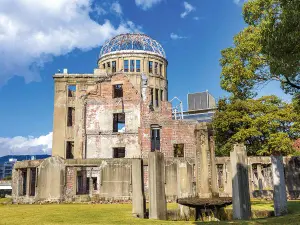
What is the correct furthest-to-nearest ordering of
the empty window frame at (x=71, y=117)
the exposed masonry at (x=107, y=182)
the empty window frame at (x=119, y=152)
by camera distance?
the empty window frame at (x=71, y=117) → the empty window frame at (x=119, y=152) → the exposed masonry at (x=107, y=182)

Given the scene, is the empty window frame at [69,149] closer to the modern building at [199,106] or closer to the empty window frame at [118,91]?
the empty window frame at [118,91]

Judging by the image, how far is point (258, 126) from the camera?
108 feet

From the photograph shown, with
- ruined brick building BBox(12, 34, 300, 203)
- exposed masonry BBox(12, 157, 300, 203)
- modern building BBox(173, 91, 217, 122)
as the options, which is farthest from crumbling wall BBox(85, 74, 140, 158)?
modern building BBox(173, 91, 217, 122)

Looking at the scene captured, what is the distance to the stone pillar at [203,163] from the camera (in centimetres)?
1280

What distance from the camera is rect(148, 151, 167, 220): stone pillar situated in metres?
12.3

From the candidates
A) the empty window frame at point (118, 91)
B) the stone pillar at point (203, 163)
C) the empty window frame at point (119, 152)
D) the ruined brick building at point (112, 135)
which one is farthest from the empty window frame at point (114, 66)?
the stone pillar at point (203, 163)

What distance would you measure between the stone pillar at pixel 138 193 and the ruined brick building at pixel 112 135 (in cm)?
376

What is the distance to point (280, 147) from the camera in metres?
30.7

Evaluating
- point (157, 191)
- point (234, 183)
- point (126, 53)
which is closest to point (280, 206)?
point (234, 183)

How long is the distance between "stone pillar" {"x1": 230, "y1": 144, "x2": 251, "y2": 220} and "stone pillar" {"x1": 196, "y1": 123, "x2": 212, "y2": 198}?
1163 millimetres

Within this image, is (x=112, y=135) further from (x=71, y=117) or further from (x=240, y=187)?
(x=240, y=187)

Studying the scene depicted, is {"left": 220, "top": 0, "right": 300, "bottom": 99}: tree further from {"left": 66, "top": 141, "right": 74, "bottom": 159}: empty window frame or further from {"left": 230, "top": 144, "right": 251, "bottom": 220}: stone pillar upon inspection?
{"left": 66, "top": 141, "right": 74, "bottom": 159}: empty window frame

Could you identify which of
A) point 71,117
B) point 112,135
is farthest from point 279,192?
point 71,117

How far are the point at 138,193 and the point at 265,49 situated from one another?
22.3ft
